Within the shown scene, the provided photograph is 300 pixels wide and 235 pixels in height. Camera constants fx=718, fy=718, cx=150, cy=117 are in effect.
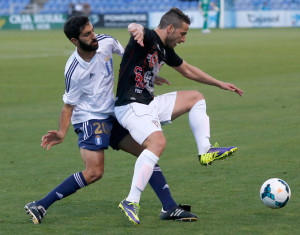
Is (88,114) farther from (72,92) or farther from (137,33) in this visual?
(137,33)

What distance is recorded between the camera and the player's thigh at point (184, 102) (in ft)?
21.8

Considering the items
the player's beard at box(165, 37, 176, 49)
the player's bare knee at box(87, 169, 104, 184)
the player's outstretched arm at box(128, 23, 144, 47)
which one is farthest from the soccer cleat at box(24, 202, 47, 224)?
the player's beard at box(165, 37, 176, 49)

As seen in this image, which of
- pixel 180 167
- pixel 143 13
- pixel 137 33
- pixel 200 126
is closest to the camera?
pixel 137 33

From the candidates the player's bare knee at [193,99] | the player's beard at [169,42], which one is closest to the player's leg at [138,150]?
the player's bare knee at [193,99]

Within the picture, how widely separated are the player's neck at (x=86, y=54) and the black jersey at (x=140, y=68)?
30 cm

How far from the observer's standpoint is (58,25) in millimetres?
53938

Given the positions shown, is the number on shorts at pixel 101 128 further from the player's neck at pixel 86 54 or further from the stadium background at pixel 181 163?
the stadium background at pixel 181 163

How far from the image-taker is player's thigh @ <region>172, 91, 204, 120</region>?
6641mm

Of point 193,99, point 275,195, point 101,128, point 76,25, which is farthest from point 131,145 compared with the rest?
point 275,195

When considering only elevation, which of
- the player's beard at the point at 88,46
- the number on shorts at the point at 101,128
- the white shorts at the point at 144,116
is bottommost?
the number on shorts at the point at 101,128

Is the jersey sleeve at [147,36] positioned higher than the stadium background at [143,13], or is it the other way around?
the jersey sleeve at [147,36]

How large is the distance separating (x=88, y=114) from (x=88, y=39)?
70cm

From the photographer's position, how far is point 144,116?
630 centimetres

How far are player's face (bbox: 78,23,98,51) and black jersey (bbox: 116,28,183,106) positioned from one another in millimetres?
292
